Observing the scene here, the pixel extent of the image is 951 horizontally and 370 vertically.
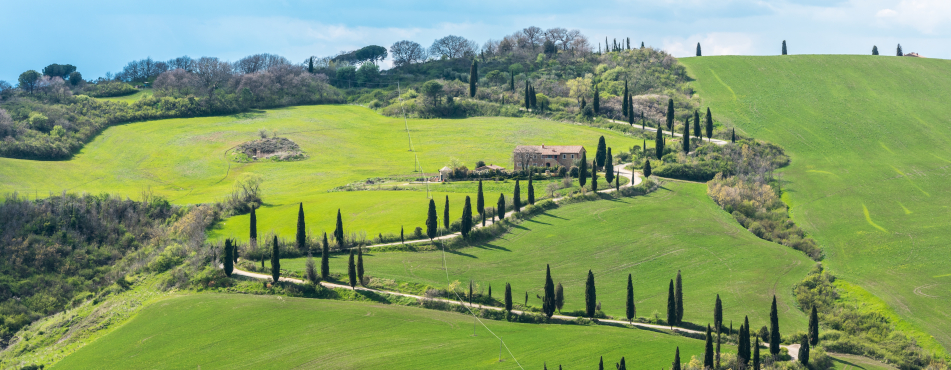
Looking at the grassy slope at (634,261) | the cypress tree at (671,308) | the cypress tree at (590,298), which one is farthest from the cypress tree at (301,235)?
the cypress tree at (671,308)

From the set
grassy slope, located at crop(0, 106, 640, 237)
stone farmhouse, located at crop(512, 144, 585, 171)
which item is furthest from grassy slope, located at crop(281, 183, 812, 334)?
stone farmhouse, located at crop(512, 144, 585, 171)

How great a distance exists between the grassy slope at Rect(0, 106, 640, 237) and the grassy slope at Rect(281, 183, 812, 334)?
12.0 meters

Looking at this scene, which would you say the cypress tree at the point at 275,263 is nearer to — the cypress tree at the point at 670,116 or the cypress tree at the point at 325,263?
the cypress tree at the point at 325,263

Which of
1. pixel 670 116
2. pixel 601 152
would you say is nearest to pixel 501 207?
pixel 601 152

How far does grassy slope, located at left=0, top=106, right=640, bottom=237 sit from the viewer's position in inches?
4476

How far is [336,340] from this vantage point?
7938 centimetres

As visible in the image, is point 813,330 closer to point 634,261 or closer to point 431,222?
point 634,261

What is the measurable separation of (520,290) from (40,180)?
83754mm

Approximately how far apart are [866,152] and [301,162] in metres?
97.4

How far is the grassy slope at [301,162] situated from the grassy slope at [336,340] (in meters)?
20.3

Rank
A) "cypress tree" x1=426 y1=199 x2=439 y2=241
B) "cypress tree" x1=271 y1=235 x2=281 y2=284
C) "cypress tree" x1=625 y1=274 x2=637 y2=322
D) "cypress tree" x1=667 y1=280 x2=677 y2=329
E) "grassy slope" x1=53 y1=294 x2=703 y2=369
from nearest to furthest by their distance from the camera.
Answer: "grassy slope" x1=53 y1=294 x2=703 y2=369
"cypress tree" x1=667 y1=280 x2=677 y2=329
"cypress tree" x1=625 y1=274 x2=637 y2=322
"cypress tree" x1=271 y1=235 x2=281 y2=284
"cypress tree" x1=426 y1=199 x2=439 y2=241

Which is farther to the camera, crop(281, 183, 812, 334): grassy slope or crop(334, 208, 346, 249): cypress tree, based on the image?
crop(334, 208, 346, 249): cypress tree

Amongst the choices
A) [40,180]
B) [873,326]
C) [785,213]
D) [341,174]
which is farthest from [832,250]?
[40,180]

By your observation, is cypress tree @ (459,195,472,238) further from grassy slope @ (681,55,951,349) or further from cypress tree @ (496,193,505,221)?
grassy slope @ (681,55,951,349)
